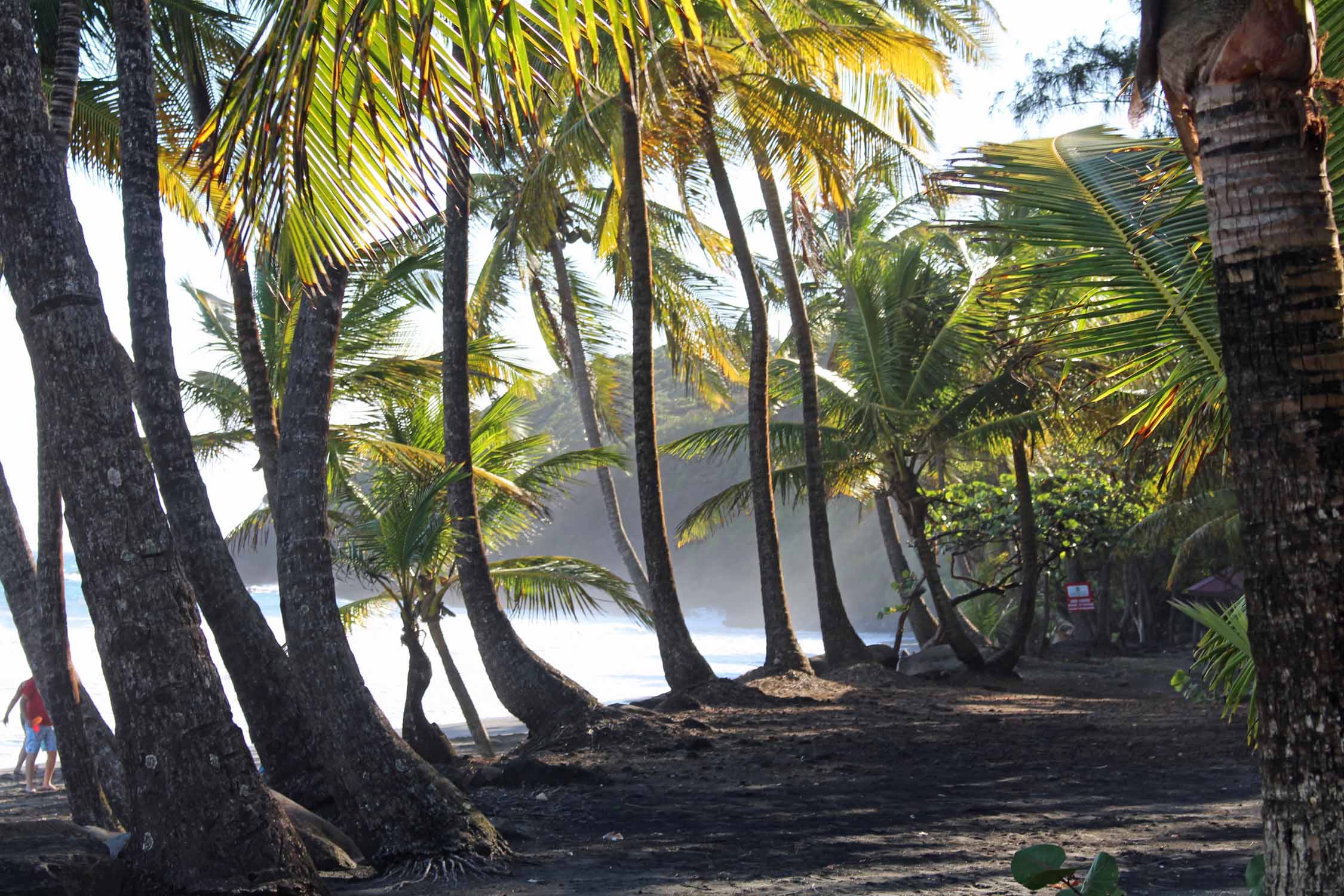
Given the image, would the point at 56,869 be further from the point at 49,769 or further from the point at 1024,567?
the point at 1024,567

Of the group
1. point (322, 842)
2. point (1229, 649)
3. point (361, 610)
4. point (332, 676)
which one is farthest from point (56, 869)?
point (361, 610)

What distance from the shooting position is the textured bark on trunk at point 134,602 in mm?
4117

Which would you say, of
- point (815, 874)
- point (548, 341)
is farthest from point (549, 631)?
point (815, 874)

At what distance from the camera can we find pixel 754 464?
1283cm

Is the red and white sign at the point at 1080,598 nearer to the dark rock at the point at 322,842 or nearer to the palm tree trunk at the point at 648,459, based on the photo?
the palm tree trunk at the point at 648,459

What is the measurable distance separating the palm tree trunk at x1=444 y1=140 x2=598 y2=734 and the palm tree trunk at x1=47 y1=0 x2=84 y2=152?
270cm

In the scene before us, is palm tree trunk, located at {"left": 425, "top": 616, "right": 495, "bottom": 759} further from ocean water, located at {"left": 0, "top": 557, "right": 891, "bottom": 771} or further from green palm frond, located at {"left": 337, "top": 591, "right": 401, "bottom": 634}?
ocean water, located at {"left": 0, "top": 557, "right": 891, "bottom": 771}

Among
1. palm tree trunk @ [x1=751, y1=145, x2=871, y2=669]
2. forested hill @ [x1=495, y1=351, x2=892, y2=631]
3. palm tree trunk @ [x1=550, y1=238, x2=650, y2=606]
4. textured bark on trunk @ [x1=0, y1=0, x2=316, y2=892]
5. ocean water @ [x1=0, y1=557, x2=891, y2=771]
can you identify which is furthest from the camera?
forested hill @ [x1=495, y1=351, x2=892, y2=631]

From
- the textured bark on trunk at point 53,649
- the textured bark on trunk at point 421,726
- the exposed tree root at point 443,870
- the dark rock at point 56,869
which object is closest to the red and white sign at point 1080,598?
the textured bark on trunk at point 421,726

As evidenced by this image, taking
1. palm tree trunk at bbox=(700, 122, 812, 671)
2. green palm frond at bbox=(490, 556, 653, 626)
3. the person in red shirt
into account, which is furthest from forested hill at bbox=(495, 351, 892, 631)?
the person in red shirt

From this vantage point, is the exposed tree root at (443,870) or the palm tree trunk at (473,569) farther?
the palm tree trunk at (473,569)

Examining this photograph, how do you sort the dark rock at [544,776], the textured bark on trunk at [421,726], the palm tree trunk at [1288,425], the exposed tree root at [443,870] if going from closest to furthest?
1. the palm tree trunk at [1288,425]
2. the exposed tree root at [443,870]
3. the dark rock at [544,776]
4. the textured bark on trunk at [421,726]

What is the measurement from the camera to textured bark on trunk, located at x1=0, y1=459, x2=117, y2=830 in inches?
313

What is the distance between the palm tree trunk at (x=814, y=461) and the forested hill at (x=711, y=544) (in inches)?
2036
